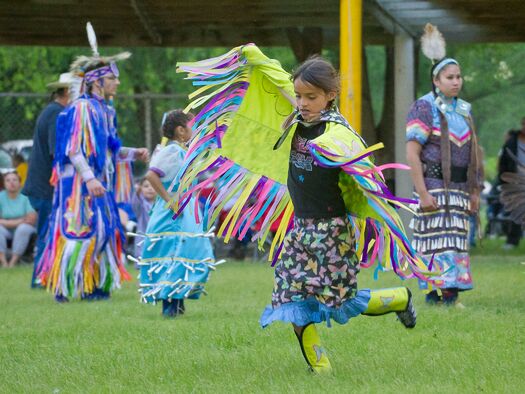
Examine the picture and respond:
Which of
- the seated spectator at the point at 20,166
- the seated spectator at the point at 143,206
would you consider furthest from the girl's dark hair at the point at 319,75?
the seated spectator at the point at 20,166

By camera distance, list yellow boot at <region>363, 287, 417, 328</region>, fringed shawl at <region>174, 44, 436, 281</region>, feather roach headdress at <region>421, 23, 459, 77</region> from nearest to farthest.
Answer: yellow boot at <region>363, 287, 417, 328</region>, fringed shawl at <region>174, 44, 436, 281</region>, feather roach headdress at <region>421, 23, 459, 77</region>

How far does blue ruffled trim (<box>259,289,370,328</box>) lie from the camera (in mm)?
4934

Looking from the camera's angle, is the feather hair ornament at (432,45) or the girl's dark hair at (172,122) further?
the feather hair ornament at (432,45)

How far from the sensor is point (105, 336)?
263 inches

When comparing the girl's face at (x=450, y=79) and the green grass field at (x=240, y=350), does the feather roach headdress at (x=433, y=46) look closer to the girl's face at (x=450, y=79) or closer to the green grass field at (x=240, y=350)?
the girl's face at (x=450, y=79)

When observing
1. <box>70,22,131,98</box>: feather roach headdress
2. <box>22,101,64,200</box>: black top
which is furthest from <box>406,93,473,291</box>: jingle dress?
<box>22,101,64,200</box>: black top

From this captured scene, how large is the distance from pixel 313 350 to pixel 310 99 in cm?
112

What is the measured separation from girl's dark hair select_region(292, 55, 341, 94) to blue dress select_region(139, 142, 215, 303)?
2.70 m

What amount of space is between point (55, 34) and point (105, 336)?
9.11m

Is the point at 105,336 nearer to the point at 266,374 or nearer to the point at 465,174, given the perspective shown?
the point at 266,374

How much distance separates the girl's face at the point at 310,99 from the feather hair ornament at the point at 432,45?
3.33 meters

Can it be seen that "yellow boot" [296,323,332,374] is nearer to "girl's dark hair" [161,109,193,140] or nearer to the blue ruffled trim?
the blue ruffled trim

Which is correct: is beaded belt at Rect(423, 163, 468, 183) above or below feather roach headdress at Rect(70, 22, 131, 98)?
below

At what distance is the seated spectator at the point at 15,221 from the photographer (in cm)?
1365
